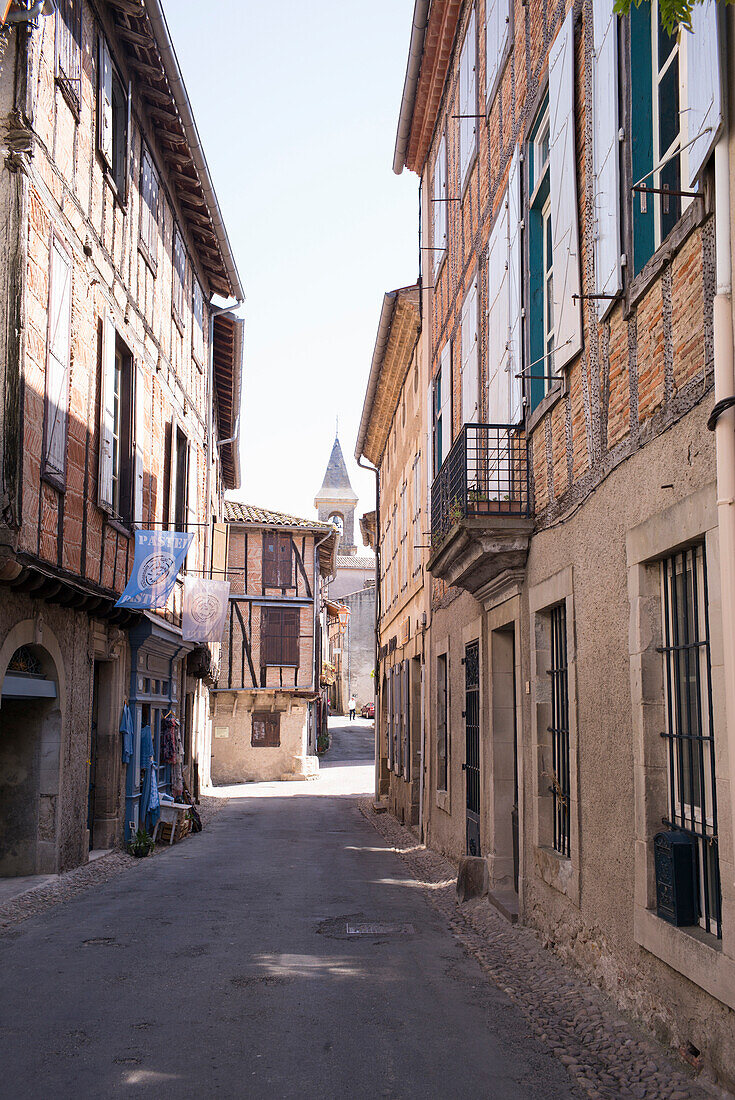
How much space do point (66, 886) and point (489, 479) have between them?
5.97 metres

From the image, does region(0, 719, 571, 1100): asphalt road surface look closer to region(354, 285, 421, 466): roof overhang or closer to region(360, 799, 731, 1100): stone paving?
region(360, 799, 731, 1100): stone paving

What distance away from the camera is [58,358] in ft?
33.9

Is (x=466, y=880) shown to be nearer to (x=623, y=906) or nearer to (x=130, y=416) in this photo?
(x=623, y=906)

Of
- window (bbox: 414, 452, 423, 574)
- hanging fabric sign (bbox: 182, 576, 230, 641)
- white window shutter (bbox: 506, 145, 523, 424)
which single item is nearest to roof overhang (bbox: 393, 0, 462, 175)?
window (bbox: 414, 452, 423, 574)

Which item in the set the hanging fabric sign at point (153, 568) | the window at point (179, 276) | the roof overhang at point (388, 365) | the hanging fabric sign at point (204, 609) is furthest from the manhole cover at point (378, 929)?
the window at point (179, 276)

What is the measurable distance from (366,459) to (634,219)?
68.4 feet

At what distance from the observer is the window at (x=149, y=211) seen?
14273mm

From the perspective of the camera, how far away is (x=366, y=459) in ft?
86.9

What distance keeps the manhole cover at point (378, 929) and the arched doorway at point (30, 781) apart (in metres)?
3.87

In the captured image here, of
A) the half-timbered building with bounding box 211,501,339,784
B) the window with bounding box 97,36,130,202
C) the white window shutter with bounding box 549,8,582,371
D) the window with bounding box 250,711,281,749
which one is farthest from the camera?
the window with bounding box 250,711,281,749

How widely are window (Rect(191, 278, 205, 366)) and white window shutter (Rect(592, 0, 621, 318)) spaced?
12954mm

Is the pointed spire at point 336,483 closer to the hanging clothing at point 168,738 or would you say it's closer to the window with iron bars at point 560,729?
the hanging clothing at point 168,738

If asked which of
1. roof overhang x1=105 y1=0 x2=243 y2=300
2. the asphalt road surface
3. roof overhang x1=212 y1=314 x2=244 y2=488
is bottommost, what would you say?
the asphalt road surface

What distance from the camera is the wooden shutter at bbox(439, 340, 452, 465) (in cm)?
1293
